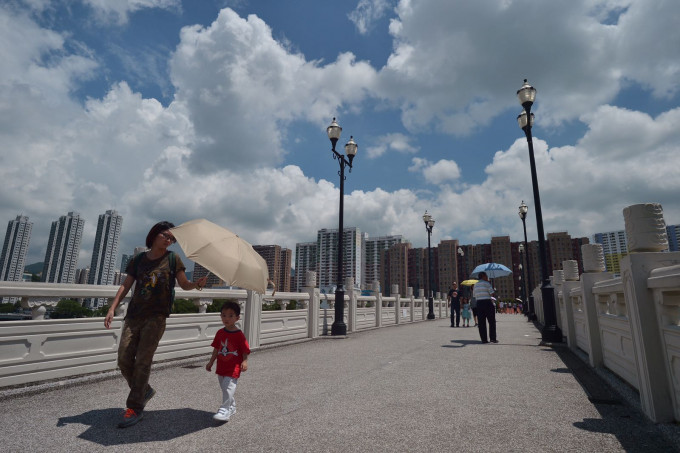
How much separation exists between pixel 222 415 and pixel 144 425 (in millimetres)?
720

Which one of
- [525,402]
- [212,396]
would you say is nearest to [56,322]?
[212,396]

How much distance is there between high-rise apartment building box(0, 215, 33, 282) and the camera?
9425cm

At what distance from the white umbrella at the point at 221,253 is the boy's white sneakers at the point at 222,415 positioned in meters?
1.15

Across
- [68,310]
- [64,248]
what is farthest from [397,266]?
[68,310]

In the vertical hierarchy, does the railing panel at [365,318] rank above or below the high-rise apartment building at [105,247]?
below

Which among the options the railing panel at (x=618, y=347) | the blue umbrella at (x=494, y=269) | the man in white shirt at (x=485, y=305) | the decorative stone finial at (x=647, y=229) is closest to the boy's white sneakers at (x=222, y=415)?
the decorative stone finial at (x=647, y=229)

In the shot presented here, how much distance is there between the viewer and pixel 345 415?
11.8 feet

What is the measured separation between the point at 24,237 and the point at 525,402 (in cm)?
13004

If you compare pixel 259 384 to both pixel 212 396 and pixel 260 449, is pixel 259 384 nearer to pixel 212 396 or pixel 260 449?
pixel 212 396

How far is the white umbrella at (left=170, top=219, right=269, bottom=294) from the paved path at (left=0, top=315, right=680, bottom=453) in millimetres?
1324

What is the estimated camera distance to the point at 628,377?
180 inches

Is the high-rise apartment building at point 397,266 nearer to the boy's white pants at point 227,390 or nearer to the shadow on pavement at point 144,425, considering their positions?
the shadow on pavement at point 144,425

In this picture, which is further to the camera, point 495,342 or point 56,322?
point 495,342

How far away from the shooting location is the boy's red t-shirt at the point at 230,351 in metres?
3.48
